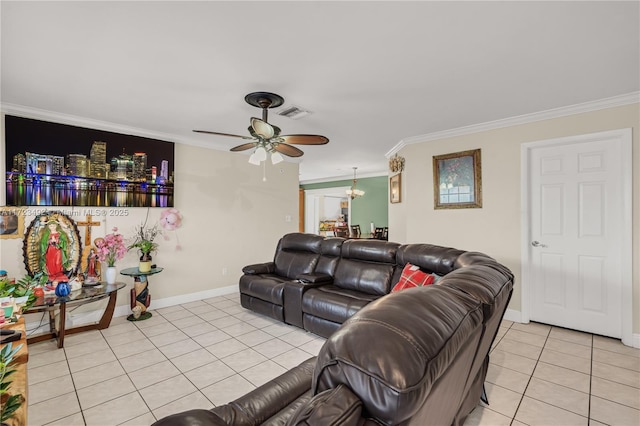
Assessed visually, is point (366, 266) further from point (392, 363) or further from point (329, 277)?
point (392, 363)

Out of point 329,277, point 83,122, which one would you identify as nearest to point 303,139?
point 329,277

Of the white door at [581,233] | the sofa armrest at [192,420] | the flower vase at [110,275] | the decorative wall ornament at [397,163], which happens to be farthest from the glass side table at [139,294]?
the white door at [581,233]

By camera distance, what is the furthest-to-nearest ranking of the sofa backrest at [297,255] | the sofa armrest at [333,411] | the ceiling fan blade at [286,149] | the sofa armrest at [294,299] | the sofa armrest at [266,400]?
1. the sofa backrest at [297,255]
2. the sofa armrest at [294,299]
3. the ceiling fan blade at [286,149]
4. the sofa armrest at [266,400]
5. the sofa armrest at [333,411]

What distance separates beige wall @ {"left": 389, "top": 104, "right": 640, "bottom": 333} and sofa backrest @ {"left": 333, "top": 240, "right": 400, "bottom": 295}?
1191mm

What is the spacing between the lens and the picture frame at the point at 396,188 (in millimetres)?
4912

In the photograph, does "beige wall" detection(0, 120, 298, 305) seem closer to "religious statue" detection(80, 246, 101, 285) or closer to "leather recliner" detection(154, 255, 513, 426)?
"religious statue" detection(80, 246, 101, 285)

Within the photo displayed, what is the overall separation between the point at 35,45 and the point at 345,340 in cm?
277

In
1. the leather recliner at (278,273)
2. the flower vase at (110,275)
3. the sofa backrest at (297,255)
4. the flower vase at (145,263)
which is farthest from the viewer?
the sofa backrest at (297,255)

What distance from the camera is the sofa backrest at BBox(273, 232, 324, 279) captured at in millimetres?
3926

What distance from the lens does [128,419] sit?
1873 mm

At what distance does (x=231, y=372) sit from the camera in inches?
95.7

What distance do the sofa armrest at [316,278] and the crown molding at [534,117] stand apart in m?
2.37

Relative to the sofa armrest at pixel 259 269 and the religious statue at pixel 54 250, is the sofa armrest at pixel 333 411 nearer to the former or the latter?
the sofa armrest at pixel 259 269

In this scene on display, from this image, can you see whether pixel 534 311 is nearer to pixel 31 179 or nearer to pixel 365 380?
pixel 365 380
